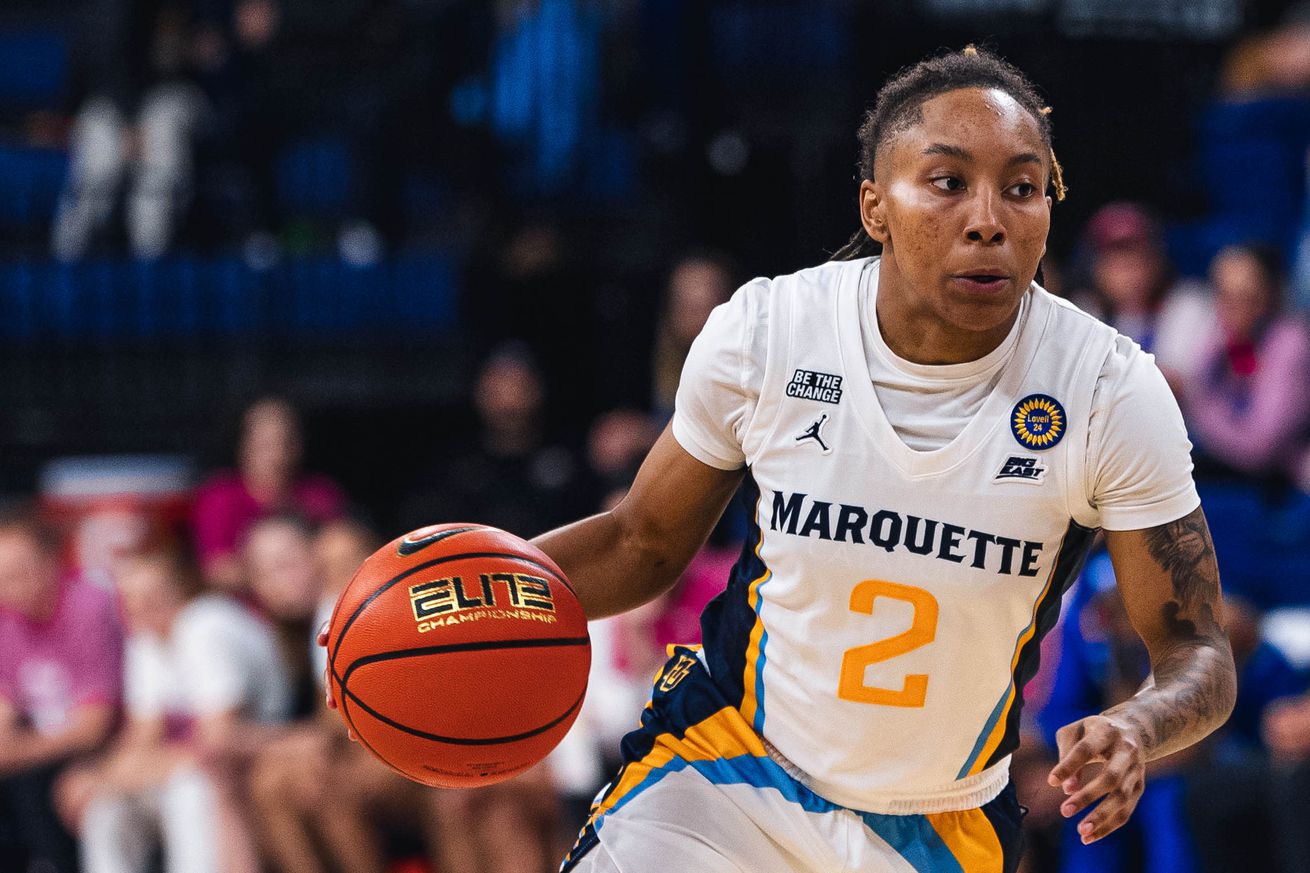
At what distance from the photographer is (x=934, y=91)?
3.00 meters

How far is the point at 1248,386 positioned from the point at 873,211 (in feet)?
13.0

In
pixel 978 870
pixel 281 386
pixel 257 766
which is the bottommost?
pixel 257 766

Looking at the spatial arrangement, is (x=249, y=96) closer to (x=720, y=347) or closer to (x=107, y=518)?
(x=107, y=518)

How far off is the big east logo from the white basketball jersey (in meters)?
0.41

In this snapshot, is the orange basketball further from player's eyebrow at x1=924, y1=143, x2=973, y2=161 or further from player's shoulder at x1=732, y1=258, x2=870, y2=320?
player's eyebrow at x1=924, y1=143, x2=973, y2=161

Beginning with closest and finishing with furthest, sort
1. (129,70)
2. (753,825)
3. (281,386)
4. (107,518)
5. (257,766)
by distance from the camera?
(753,825)
(257,766)
(107,518)
(281,386)
(129,70)

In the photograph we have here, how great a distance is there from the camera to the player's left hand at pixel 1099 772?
8.00 ft

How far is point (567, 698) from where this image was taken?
318 cm

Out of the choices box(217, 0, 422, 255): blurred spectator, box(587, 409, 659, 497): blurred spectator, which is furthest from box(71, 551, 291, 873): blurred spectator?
box(217, 0, 422, 255): blurred spectator

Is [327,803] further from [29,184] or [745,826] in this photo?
[29,184]

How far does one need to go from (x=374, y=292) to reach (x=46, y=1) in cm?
558

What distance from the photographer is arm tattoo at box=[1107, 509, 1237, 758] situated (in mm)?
2771

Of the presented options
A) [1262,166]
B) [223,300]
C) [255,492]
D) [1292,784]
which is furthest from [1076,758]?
[223,300]

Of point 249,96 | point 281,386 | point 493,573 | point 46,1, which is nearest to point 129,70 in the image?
point 249,96
